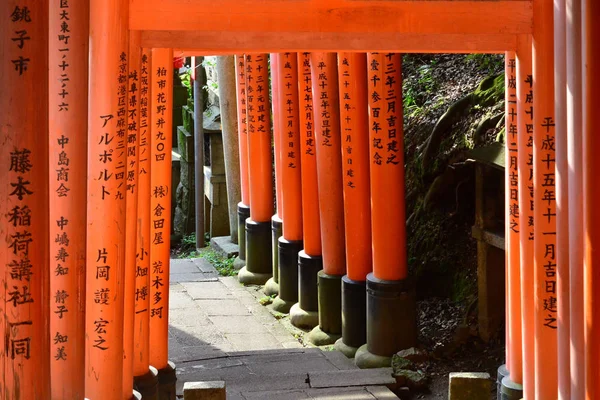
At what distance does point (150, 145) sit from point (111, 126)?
97cm

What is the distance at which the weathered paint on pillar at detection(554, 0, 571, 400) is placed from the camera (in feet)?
18.7

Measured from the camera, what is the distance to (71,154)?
5.93 metres

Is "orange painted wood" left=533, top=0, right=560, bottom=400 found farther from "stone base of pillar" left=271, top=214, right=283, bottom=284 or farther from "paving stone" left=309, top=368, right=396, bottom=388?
"stone base of pillar" left=271, top=214, right=283, bottom=284

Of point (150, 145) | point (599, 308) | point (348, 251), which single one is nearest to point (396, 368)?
point (348, 251)

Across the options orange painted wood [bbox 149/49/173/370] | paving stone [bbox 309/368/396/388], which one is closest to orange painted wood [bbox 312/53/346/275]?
paving stone [bbox 309/368/396/388]

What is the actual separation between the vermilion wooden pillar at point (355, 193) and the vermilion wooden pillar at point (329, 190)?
0.54 metres

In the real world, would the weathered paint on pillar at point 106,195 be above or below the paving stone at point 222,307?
above

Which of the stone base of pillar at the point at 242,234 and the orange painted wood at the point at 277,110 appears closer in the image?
the orange painted wood at the point at 277,110

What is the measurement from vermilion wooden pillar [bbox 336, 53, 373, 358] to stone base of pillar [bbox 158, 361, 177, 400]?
2.72m

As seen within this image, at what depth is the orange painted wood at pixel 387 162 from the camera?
938 cm

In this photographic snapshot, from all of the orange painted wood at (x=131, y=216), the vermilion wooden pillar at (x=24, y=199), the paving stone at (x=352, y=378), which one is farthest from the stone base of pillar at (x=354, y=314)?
the vermilion wooden pillar at (x=24, y=199)

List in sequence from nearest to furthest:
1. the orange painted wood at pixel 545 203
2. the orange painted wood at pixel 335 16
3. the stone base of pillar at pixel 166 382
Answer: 1. the orange painted wood at pixel 335 16
2. the orange painted wood at pixel 545 203
3. the stone base of pillar at pixel 166 382

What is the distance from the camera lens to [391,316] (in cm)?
971

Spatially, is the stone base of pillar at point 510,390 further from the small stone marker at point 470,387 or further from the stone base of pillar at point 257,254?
the stone base of pillar at point 257,254
